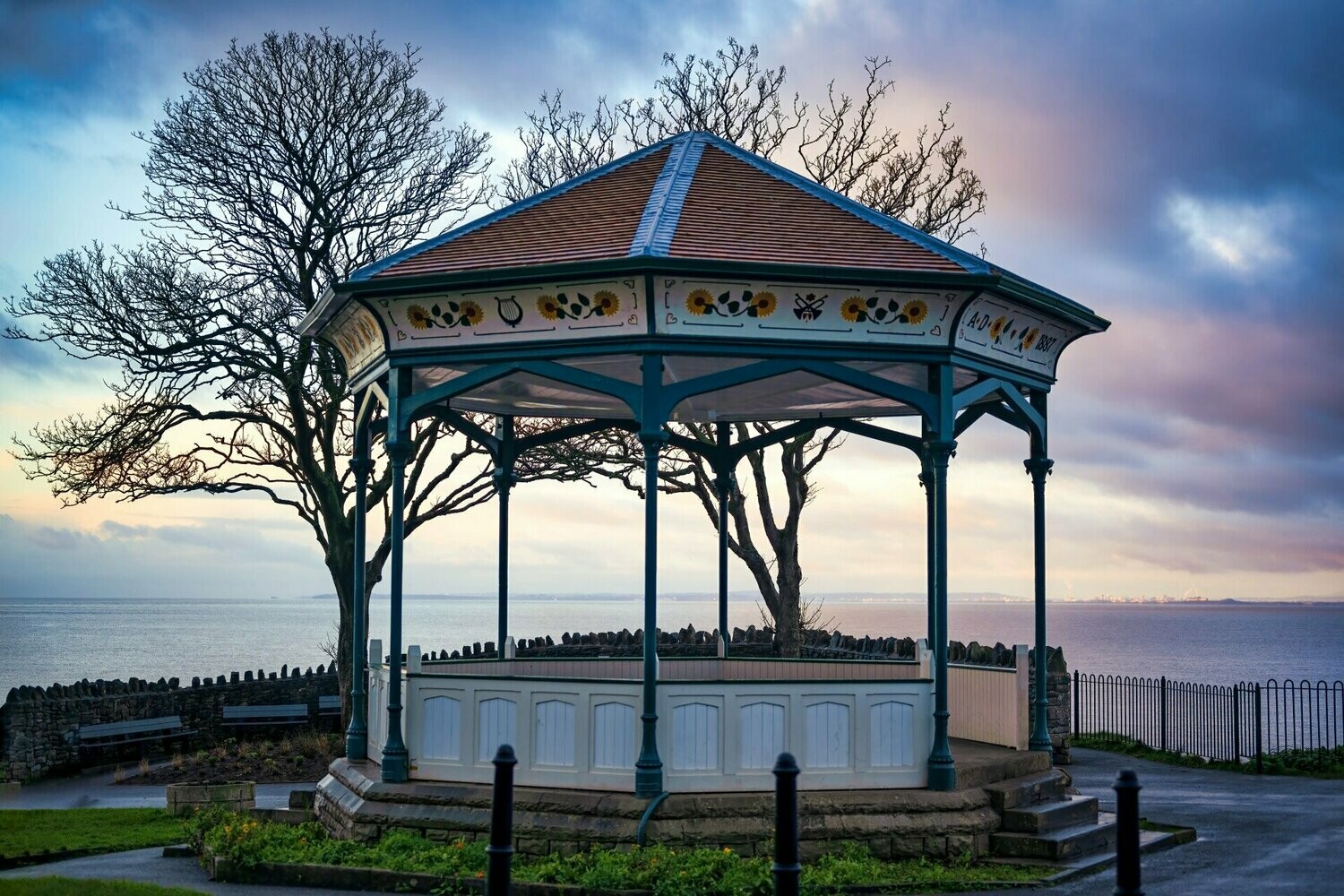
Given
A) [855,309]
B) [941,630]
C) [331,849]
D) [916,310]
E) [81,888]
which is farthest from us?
[941,630]

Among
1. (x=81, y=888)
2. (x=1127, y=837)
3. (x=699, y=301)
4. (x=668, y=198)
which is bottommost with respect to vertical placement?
(x=81, y=888)

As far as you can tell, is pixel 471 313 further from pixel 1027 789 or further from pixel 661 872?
pixel 1027 789

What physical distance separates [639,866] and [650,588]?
91.1 inches

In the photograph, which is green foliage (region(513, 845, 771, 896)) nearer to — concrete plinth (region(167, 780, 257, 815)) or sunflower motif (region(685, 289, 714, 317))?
sunflower motif (region(685, 289, 714, 317))

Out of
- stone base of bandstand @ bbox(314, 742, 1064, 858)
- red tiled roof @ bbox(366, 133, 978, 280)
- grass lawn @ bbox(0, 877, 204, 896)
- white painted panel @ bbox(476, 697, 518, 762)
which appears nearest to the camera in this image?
grass lawn @ bbox(0, 877, 204, 896)

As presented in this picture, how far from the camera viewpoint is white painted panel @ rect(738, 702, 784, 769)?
12.3m

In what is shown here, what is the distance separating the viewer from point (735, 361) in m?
15.2

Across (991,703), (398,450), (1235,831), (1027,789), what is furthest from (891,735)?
(398,450)

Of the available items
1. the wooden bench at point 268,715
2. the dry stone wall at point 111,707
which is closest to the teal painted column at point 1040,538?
the dry stone wall at point 111,707

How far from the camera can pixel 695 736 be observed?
1224 cm

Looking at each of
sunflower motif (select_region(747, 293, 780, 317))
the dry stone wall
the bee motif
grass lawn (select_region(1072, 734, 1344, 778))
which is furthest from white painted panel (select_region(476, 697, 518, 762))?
grass lawn (select_region(1072, 734, 1344, 778))

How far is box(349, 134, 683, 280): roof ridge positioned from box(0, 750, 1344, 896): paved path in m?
5.65

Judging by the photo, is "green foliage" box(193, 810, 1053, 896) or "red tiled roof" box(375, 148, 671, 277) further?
"red tiled roof" box(375, 148, 671, 277)

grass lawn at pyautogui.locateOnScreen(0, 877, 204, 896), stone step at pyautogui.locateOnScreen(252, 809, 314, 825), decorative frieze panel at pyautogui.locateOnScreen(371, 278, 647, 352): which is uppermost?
decorative frieze panel at pyautogui.locateOnScreen(371, 278, 647, 352)
